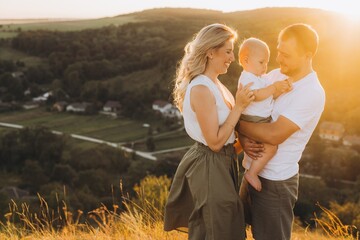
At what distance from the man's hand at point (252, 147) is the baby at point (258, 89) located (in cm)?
2

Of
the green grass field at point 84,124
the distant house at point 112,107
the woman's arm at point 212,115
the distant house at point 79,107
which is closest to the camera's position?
the woman's arm at point 212,115

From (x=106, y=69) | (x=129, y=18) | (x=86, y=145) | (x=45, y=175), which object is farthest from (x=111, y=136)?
(x=129, y=18)

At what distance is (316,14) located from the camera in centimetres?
5972

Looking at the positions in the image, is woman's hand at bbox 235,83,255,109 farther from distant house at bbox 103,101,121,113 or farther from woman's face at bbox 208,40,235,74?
distant house at bbox 103,101,121,113

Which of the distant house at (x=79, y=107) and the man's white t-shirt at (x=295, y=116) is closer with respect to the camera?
the man's white t-shirt at (x=295, y=116)

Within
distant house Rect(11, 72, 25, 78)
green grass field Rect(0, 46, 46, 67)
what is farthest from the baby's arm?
green grass field Rect(0, 46, 46, 67)

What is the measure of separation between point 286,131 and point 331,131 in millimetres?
45931

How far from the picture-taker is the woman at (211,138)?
2.19 metres

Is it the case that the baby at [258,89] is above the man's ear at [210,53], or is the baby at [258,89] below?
below

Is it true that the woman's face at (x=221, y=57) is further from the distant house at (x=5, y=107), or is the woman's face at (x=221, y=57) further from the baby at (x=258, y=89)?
the distant house at (x=5, y=107)

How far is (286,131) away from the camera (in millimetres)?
2184

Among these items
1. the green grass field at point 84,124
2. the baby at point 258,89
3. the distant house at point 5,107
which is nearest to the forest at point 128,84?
the distant house at point 5,107

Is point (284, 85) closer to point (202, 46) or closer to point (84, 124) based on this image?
point (202, 46)

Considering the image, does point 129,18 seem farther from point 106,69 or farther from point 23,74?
point 23,74
